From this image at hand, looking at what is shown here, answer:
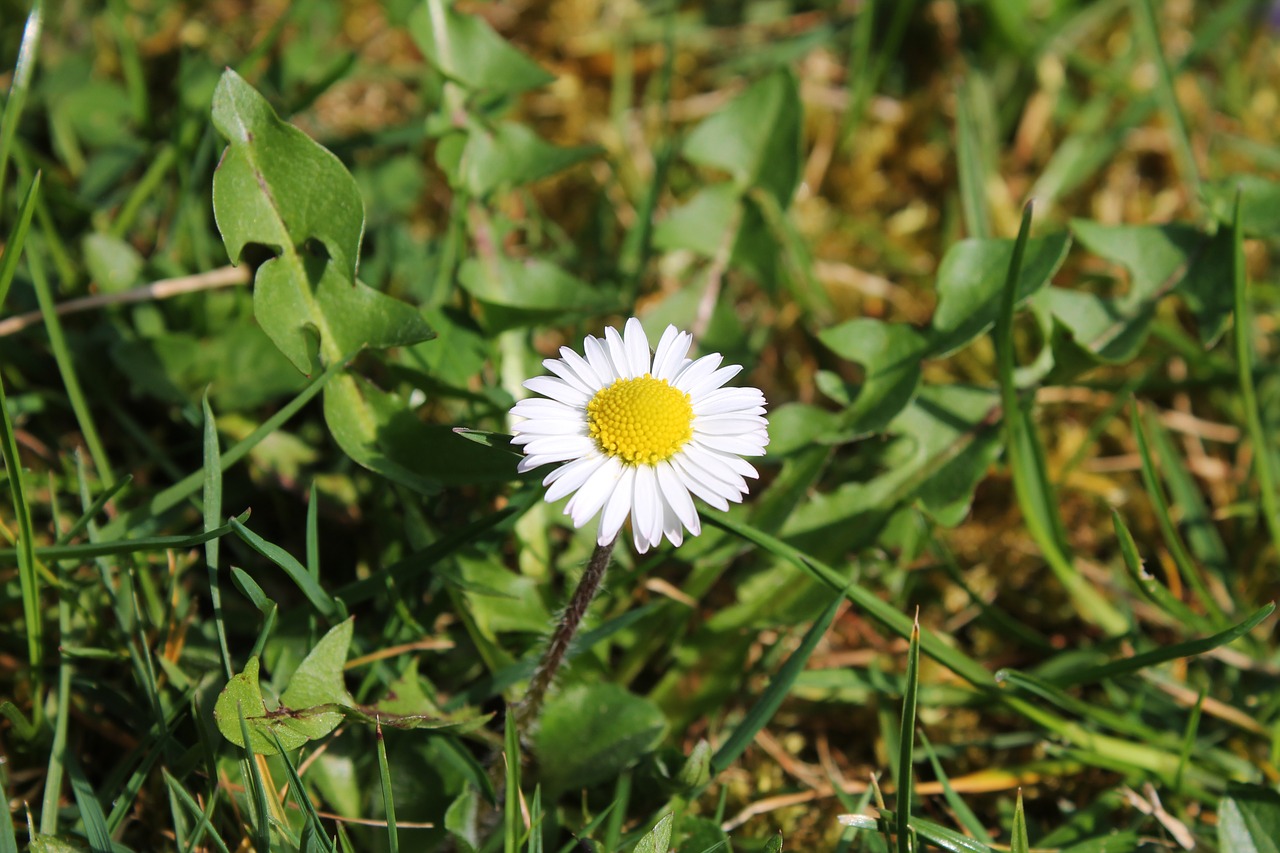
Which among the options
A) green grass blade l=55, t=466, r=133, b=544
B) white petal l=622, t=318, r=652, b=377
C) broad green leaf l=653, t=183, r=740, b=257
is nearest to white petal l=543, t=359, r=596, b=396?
white petal l=622, t=318, r=652, b=377

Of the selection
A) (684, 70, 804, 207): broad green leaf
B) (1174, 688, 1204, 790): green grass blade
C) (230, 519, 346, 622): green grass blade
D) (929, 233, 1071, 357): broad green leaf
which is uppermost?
(684, 70, 804, 207): broad green leaf

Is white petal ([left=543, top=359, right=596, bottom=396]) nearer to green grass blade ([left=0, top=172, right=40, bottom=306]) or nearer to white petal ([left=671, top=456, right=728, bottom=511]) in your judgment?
white petal ([left=671, top=456, right=728, bottom=511])

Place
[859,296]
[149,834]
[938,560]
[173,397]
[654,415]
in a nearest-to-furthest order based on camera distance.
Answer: [654,415] < [149,834] < [173,397] < [938,560] < [859,296]

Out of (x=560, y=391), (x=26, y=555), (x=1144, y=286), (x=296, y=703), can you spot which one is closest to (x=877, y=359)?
(x=1144, y=286)

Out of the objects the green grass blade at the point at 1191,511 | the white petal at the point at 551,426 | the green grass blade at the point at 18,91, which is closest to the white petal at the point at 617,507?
the white petal at the point at 551,426

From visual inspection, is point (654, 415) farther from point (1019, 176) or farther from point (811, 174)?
point (1019, 176)

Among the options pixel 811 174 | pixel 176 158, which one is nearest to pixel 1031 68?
pixel 811 174
